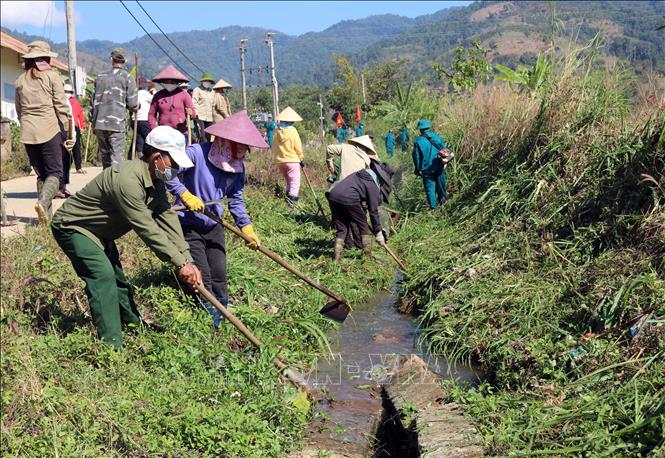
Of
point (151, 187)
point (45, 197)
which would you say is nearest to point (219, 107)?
point (45, 197)

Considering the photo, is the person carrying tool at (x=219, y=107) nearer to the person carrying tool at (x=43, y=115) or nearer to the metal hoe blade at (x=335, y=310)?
the person carrying tool at (x=43, y=115)

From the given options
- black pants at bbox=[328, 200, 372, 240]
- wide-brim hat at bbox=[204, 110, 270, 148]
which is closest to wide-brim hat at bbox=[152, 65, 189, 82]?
black pants at bbox=[328, 200, 372, 240]

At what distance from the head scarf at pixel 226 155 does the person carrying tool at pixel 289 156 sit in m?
5.58

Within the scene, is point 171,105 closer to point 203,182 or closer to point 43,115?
point 43,115

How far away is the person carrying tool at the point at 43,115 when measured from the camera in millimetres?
7910

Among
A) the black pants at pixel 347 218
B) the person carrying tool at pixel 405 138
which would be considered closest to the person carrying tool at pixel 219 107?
the black pants at pixel 347 218

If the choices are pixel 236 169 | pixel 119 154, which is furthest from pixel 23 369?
pixel 119 154

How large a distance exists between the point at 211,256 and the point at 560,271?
3228 mm

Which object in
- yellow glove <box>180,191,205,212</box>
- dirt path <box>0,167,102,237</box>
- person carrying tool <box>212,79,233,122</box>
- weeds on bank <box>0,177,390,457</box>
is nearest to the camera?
weeds on bank <box>0,177,390,457</box>

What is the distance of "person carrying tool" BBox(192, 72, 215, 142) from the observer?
1231cm

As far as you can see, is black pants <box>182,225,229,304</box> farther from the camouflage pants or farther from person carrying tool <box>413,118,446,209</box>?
person carrying tool <box>413,118,446,209</box>

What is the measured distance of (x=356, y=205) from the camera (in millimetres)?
8906

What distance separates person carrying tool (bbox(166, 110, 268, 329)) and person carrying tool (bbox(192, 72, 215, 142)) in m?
6.27

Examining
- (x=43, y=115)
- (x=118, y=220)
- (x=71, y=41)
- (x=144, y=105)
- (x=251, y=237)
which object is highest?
(x=71, y=41)
